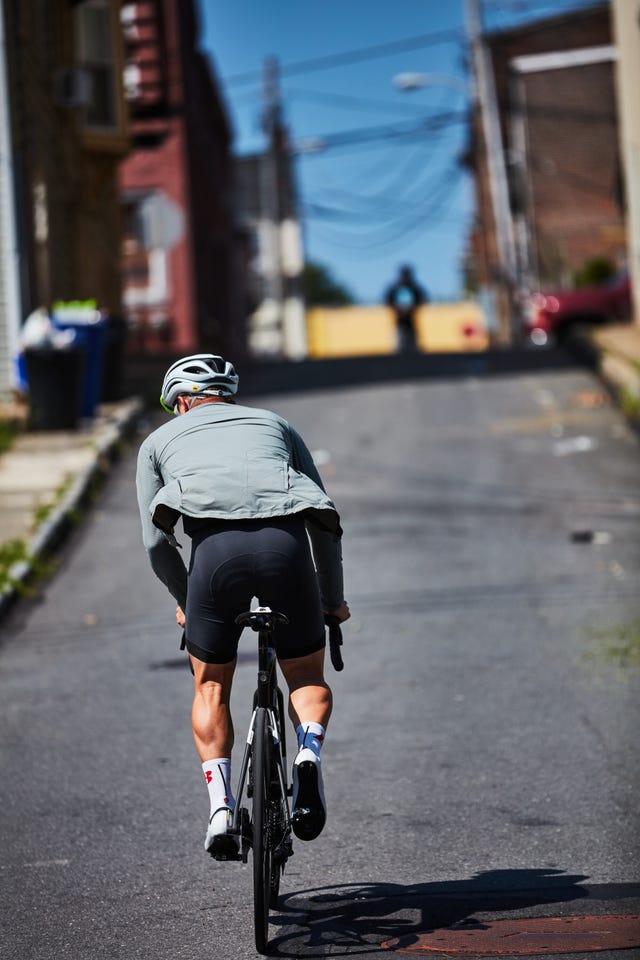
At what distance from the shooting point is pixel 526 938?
4.89 m

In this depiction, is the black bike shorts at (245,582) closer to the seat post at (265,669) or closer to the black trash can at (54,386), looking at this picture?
the seat post at (265,669)

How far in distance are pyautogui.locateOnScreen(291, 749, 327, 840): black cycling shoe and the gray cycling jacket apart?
2.33 ft

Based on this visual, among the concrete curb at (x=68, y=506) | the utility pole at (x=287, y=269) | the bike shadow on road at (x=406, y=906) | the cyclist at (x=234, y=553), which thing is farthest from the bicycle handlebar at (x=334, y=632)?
the utility pole at (x=287, y=269)

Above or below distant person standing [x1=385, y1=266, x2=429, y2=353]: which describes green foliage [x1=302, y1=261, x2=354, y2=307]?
above

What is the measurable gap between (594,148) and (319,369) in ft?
107

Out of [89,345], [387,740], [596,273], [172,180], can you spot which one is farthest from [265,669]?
[596,273]

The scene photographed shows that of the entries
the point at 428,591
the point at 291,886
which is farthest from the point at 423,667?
the point at 291,886

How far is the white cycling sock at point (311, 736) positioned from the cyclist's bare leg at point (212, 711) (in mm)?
238

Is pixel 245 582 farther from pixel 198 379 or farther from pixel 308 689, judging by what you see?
pixel 198 379

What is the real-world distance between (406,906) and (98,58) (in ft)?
79.5

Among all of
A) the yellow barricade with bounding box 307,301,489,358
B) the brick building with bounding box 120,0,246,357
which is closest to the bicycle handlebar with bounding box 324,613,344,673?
the brick building with bounding box 120,0,246,357

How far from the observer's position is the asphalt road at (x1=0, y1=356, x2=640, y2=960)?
530 centimetres

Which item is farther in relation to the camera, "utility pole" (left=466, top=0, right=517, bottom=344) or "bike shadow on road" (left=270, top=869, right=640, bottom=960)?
"utility pole" (left=466, top=0, right=517, bottom=344)

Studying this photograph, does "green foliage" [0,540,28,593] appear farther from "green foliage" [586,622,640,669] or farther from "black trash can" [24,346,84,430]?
"black trash can" [24,346,84,430]
